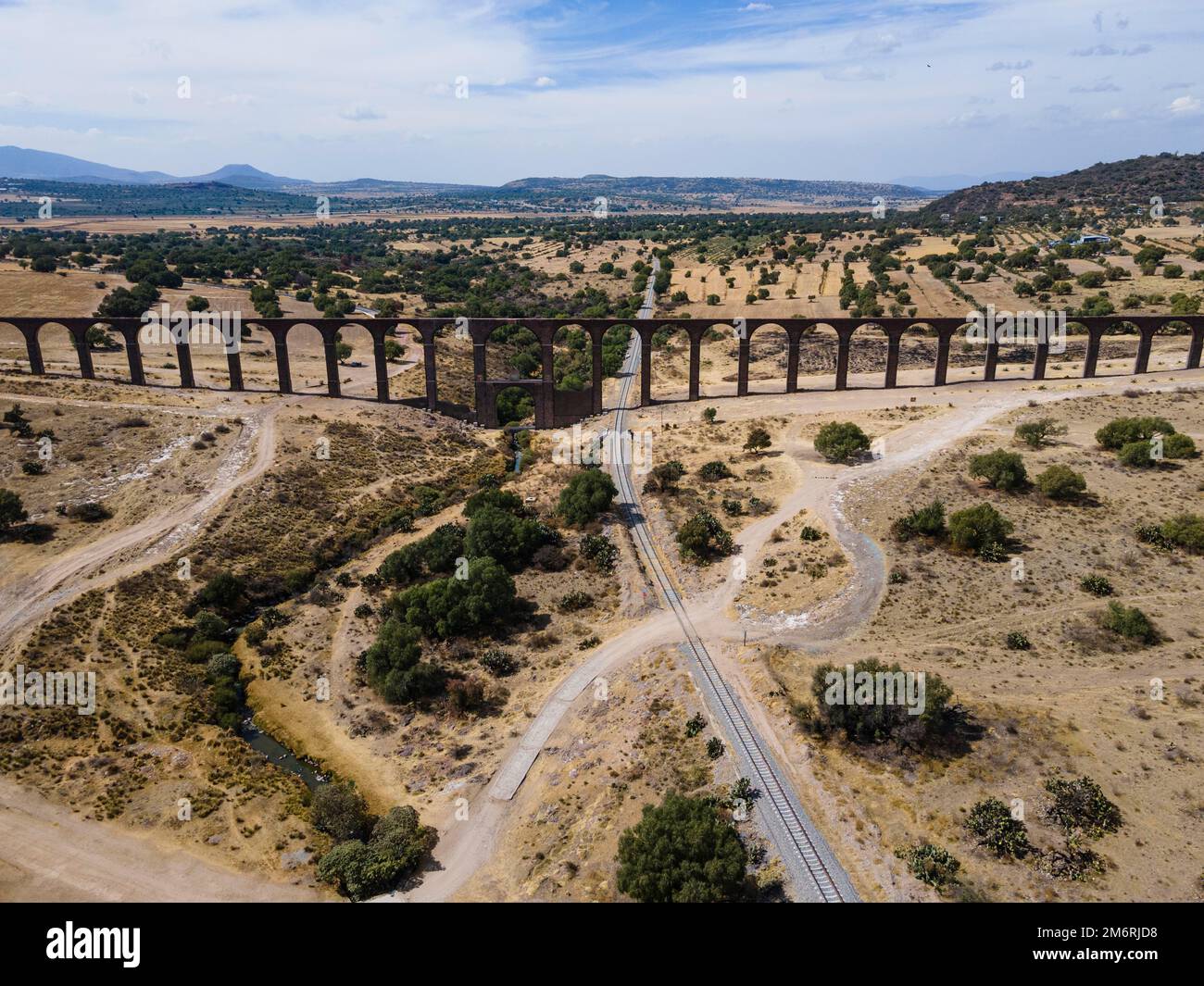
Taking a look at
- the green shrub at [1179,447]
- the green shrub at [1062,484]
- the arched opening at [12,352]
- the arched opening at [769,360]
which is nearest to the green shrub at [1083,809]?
the green shrub at [1062,484]

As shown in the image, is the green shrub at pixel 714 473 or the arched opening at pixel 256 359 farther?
the arched opening at pixel 256 359

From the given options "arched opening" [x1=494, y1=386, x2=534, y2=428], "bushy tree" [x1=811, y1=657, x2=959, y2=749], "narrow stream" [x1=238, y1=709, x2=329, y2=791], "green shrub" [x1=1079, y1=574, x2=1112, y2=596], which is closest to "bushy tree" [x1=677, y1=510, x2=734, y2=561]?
"bushy tree" [x1=811, y1=657, x2=959, y2=749]

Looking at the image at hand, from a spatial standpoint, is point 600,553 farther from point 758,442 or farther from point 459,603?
point 758,442

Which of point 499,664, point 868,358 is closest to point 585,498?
point 499,664

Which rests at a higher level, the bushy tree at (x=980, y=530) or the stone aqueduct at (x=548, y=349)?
the stone aqueduct at (x=548, y=349)

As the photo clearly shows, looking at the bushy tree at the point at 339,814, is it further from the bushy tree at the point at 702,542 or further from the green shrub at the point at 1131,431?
the green shrub at the point at 1131,431
